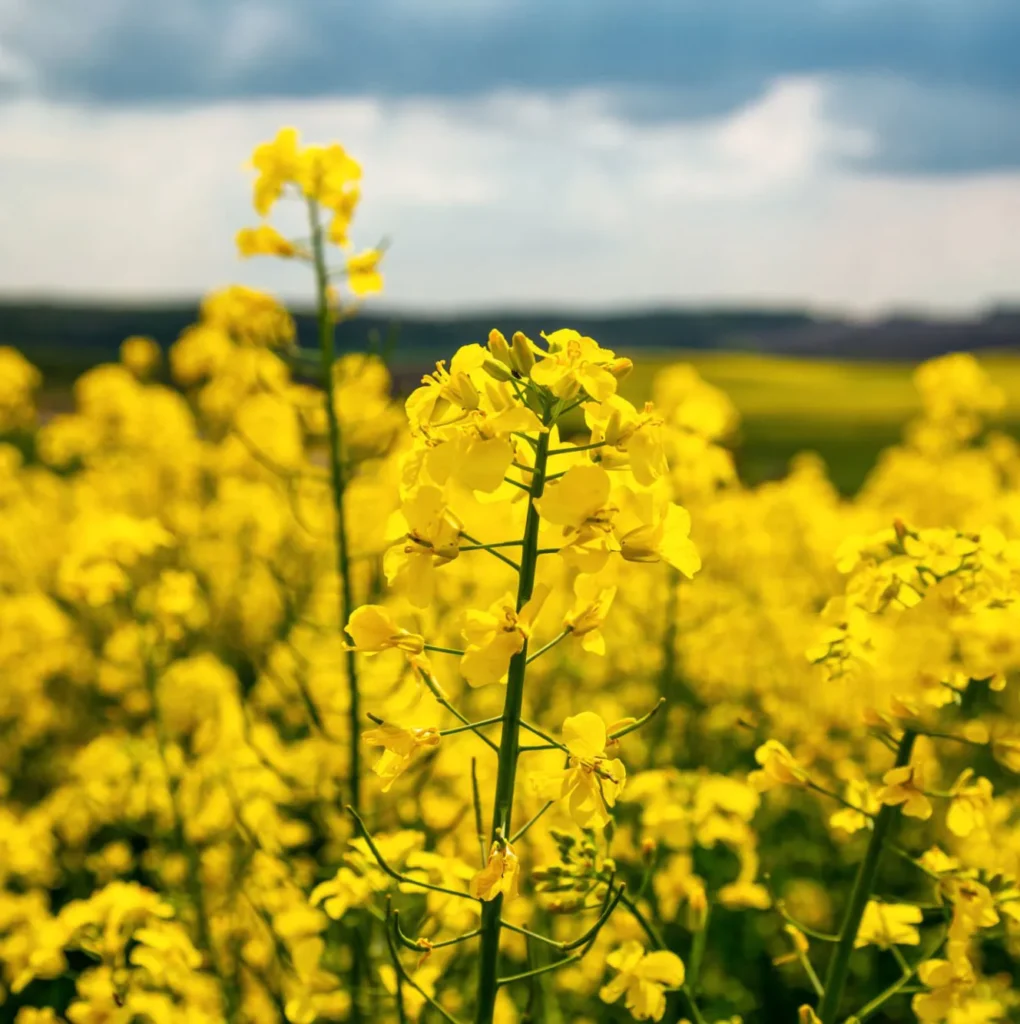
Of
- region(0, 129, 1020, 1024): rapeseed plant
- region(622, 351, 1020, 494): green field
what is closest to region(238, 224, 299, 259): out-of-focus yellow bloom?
region(0, 129, 1020, 1024): rapeseed plant

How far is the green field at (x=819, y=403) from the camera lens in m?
21.6

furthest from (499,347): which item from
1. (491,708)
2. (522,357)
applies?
(491,708)

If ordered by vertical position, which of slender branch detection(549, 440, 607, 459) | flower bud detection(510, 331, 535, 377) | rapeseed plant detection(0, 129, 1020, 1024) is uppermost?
flower bud detection(510, 331, 535, 377)

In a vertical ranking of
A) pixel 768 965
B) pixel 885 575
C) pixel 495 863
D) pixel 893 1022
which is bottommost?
pixel 893 1022

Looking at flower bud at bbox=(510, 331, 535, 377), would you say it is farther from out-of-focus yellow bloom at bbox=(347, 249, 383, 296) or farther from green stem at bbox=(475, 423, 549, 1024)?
out-of-focus yellow bloom at bbox=(347, 249, 383, 296)

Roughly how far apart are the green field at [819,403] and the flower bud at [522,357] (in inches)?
525

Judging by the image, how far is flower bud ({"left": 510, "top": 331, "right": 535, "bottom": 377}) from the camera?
144cm

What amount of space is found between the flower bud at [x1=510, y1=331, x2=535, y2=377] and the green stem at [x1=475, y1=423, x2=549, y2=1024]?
11cm

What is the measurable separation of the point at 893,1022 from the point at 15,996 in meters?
3.83

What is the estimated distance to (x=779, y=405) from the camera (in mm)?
28719

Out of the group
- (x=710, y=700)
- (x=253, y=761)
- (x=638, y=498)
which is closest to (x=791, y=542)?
(x=710, y=700)

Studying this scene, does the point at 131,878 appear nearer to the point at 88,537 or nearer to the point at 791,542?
the point at 88,537

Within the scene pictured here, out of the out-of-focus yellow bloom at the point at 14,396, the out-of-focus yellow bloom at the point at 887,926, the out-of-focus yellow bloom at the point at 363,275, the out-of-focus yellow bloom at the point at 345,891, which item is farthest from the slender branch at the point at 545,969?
the out-of-focus yellow bloom at the point at 14,396

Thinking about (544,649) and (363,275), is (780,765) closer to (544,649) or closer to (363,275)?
(544,649)
